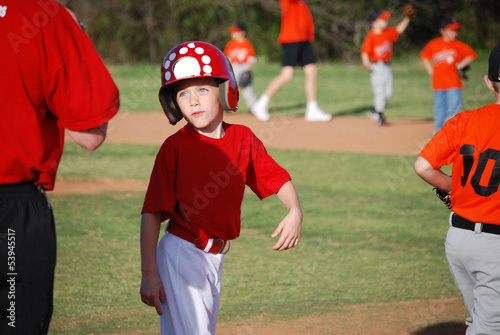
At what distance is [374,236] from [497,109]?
3475mm

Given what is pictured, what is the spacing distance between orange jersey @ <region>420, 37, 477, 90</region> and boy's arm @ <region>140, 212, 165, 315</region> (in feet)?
28.1

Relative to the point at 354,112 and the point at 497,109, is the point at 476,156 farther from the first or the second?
the point at 354,112

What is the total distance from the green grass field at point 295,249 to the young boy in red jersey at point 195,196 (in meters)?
1.61

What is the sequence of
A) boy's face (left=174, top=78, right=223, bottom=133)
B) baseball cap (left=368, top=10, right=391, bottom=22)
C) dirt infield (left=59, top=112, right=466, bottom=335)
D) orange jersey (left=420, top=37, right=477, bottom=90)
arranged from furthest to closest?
baseball cap (left=368, top=10, right=391, bottom=22), orange jersey (left=420, top=37, right=477, bottom=90), dirt infield (left=59, top=112, right=466, bottom=335), boy's face (left=174, top=78, right=223, bottom=133)

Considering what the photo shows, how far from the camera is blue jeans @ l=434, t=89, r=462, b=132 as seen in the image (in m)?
10.6

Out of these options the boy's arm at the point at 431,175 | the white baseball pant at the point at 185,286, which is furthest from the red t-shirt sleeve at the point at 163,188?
the boy's arm at the point at 431,175

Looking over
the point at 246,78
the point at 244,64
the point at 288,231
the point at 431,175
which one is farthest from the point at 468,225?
the point at 244,64

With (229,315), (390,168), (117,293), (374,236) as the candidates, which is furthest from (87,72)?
(390,168)

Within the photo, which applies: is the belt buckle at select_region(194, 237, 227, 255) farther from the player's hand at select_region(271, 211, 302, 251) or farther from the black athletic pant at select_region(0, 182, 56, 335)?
the black athletic pant at select_region(0, 182, 56, 335)

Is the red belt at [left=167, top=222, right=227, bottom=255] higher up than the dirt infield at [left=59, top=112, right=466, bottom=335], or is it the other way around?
the red belt at [left=167, top=222, right=227, bottom=255]

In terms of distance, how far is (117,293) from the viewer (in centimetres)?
512

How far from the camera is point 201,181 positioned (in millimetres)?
2957

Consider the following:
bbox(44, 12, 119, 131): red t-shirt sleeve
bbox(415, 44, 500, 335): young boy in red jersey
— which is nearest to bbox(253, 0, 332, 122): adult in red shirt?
bbox(415, 44, 500, 335): young boy in red jersey

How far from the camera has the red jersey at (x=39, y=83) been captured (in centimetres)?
227
